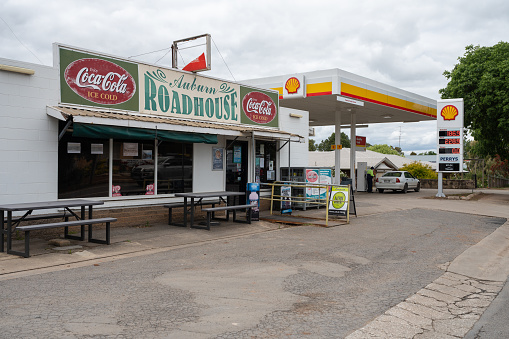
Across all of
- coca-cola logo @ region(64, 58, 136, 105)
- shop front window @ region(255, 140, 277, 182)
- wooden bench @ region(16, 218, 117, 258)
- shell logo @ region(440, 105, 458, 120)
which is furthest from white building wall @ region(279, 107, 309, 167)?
shell logo @ region(440, 105, 458, 120)

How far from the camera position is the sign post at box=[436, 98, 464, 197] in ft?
76.8

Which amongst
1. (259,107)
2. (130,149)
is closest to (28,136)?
(130,149)

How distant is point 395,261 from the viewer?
841 centimetres

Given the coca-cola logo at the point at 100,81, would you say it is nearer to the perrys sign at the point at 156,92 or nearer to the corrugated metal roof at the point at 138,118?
the perrys sign at the point at 156,92

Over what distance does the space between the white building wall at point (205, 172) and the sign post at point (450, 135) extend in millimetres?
14775

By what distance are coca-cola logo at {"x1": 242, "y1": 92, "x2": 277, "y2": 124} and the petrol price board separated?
11934 millimetres

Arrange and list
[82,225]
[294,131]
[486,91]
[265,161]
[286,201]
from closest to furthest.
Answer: [82,225] → [286,201] → [265,161] → [294,131] → [486,91]

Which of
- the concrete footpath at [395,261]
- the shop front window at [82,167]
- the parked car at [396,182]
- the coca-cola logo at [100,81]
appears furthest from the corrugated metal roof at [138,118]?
the parked car at [396,182]

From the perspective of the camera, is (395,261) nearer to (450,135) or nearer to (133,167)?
(133,167)

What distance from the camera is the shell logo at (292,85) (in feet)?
69.7

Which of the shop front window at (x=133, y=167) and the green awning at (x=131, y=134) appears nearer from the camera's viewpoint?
the green awning at (x=131, y=134)

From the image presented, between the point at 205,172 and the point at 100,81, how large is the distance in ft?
14.1

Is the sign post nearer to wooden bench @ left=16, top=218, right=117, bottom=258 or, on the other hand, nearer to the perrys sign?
the perrys sign

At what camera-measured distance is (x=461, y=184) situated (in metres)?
38.2
